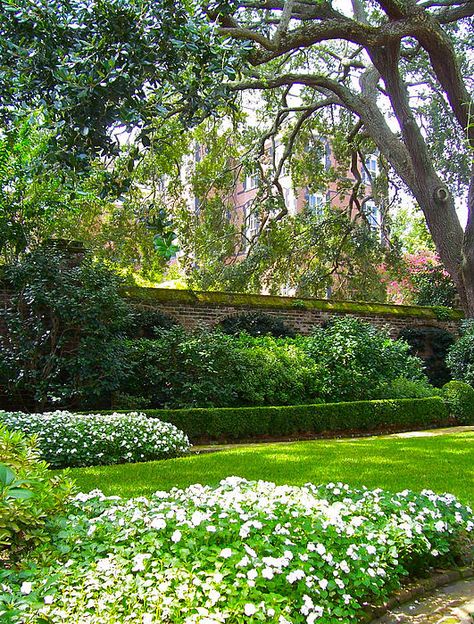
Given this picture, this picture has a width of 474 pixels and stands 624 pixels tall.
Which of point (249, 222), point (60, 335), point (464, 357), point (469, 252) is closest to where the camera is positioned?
point (60, 335)

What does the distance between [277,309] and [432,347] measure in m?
5.06

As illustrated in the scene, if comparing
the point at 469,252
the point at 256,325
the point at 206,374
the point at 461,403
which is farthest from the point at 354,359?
the point at 469,252

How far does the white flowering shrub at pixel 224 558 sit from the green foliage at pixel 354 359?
25.5 feet

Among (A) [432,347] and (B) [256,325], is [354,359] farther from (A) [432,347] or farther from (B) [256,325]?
(A) [432,347]

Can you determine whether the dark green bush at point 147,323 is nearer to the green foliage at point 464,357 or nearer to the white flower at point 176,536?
the green foliage at point 464,357

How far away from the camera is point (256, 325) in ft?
44.1

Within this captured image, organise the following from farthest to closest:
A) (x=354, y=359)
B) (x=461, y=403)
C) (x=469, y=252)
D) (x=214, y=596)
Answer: (x=469, y=252)
(x=461, y=403)
(x=354, y=359)
(x=214, y=596)

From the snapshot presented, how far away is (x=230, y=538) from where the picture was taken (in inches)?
114

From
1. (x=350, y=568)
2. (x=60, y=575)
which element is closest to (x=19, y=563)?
(x=60, y=575)

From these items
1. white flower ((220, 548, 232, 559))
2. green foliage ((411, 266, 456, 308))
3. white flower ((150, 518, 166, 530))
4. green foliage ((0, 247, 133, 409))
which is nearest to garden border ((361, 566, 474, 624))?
white flower ((220, 548, 232, 559))

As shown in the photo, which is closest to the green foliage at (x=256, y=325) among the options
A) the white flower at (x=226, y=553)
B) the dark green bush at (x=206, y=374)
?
the dark green bush at (x=206, y=374)

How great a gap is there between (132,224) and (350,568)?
16648 mm

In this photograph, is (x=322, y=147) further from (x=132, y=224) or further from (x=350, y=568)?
(x=350, y=568)

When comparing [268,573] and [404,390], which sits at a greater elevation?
[404,390]
